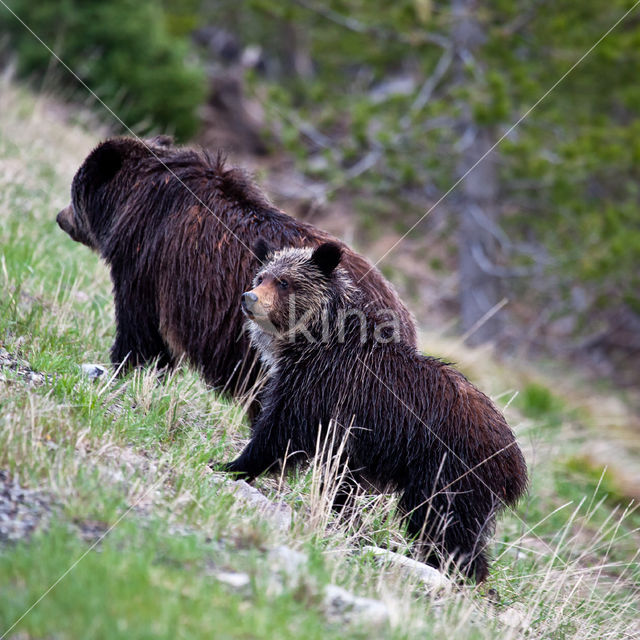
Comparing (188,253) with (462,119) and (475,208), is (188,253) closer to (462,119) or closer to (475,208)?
(475,208)

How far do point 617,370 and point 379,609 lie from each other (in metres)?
17.8

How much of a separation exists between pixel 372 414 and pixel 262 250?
1.36m

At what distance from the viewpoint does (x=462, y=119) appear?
47.3 feet

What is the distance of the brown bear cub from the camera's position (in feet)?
15.3

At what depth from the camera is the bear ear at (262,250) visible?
5281 mm

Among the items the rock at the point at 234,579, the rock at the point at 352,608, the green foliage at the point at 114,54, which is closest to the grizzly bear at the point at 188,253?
the rock at the point at 352,608


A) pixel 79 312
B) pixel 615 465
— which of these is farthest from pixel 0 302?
pixel 615 465

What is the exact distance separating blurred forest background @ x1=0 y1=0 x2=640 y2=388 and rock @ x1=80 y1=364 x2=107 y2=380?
554 centimetres

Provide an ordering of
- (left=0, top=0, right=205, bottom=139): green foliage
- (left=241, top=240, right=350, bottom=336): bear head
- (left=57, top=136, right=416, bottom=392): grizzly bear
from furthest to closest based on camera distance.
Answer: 1. (left=0, top=0, right=205, bottom=139): green foliage
2. (left=57, top=136, right=416, bottom=392): grizzly bear
3. (left=241, top=240, right=350, bottom=336): bear head

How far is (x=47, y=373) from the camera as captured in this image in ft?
17.1

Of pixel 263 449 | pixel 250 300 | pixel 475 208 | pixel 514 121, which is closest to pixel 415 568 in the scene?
pixel 263 449

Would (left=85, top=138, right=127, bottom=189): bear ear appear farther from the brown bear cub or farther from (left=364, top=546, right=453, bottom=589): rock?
(left=364, top=546, right=453, bottom=589): rock

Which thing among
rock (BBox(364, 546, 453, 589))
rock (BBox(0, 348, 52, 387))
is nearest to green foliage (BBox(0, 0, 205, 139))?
rock (BBox(0, 348, 52, 387))

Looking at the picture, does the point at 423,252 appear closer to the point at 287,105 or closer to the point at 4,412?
the point at 287,105
